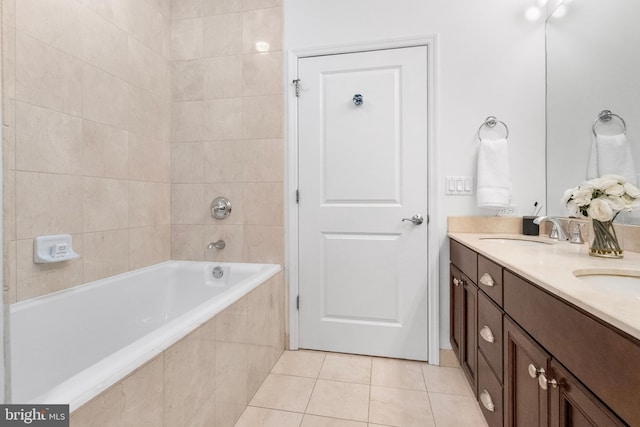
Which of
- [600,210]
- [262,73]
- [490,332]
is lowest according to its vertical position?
[490,332]

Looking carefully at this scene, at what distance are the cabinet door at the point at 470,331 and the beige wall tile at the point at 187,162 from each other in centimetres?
178

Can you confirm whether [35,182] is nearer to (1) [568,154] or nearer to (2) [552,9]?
(1) [568,154]

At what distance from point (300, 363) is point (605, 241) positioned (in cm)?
Result: 165

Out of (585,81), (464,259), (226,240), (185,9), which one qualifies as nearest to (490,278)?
(464,259)

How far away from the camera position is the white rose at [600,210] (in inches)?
42.6

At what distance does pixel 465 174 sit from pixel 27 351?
232 centimetres

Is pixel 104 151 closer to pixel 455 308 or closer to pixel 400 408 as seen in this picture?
pixel 400 408

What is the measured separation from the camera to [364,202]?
6.45ft

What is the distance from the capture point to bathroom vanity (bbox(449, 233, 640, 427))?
1.83 ft

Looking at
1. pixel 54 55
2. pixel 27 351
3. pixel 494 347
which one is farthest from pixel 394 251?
pixel 54 55

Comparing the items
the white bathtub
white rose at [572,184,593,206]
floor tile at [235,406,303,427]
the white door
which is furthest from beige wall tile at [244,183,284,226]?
white rose at [572,184,593,206]

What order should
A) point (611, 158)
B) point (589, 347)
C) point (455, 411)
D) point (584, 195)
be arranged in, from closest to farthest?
point (589, 347) < point (584, 195) < point (611, 158) < point (455, 411)

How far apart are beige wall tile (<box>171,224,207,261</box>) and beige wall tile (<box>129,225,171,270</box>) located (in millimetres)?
42

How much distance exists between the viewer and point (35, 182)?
1.31 metres
